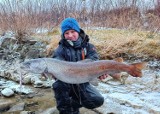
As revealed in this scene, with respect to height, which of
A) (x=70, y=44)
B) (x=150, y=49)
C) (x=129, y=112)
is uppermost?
(x=70, y=44)

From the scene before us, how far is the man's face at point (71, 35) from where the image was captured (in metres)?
3.63

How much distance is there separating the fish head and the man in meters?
0.60

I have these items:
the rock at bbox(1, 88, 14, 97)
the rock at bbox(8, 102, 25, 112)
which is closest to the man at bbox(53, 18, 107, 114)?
the rock at bbox(8, 102, 25, 112)

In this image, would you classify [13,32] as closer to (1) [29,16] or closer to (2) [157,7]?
(1) [29,16]

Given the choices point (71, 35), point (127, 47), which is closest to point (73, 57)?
point (71, 35)

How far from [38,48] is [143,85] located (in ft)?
13.0

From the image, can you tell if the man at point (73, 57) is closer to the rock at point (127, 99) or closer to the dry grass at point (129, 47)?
the rock at point (127, 99)

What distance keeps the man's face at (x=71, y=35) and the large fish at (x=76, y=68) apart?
0.48 meters

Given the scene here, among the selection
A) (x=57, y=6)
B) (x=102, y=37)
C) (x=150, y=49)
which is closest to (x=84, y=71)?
(x=150, y=49)

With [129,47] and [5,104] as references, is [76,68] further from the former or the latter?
[129,47]

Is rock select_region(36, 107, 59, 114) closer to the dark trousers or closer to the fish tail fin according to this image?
the dark trousers

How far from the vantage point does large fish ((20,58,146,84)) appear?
306 cm

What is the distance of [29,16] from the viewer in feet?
33.9

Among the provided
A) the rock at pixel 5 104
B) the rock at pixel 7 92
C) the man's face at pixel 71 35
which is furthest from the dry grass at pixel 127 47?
the man's face at pixel 71 35
